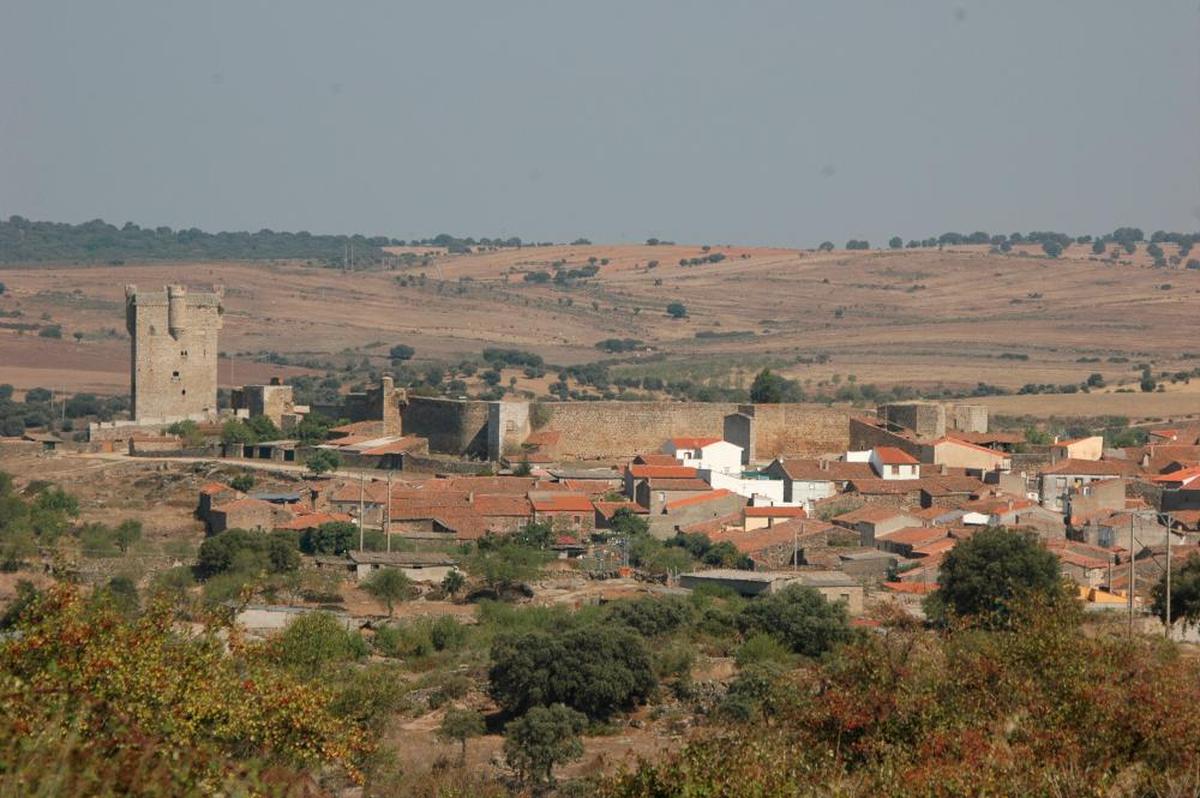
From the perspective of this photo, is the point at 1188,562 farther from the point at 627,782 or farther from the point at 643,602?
the point at 627,782

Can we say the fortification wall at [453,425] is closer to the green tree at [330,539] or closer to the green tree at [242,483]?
the green tree at [242,483]

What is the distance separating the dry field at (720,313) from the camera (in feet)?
230

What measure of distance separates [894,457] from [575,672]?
47.7 feet

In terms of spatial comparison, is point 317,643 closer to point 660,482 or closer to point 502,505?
point 502,505

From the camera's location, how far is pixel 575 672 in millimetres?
20422

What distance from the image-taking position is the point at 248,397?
39.2 meters

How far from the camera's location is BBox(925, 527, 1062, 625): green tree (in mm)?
23422

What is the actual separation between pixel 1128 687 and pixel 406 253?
4429 inches

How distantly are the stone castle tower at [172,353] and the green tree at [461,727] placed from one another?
63.3 ft

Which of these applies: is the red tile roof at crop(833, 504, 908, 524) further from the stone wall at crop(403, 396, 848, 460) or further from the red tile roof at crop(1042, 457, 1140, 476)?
the stone wall at crop(403, 396, 848, 460)

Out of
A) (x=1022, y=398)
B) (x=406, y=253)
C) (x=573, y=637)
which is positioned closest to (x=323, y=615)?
(x=573, y=637)

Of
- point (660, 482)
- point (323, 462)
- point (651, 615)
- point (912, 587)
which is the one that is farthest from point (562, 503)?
point (651, 615)

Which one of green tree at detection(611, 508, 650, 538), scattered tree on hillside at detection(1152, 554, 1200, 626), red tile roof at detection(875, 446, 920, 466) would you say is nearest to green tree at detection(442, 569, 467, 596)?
green tree at detection(611, 508, 650, 538)

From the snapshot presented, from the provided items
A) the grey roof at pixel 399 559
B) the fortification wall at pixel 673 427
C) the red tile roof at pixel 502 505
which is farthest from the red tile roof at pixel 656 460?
the grey roof at pixel 399 559
